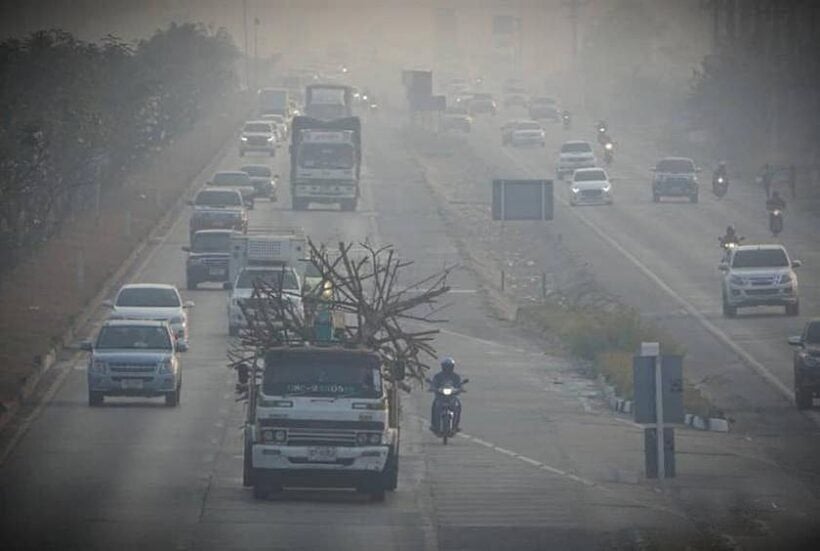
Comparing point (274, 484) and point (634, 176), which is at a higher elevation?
point (634, 176)

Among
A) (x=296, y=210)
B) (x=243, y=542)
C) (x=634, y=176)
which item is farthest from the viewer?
(x=634, y=176)

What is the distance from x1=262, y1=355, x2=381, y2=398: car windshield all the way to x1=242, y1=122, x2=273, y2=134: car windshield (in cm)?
8112

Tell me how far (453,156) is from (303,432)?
8711 cm

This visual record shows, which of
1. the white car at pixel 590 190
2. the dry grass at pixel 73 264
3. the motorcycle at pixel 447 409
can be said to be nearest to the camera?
the motorcycle at pixel 447 409

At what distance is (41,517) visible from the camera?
24969 mm

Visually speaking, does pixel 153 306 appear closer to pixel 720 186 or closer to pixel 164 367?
pixel 164 367

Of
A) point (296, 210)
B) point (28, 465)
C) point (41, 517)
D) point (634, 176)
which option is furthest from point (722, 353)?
point (634, 176)

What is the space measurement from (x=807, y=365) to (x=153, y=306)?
15020 millimetres

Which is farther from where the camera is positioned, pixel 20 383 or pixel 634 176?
pixel 634 176

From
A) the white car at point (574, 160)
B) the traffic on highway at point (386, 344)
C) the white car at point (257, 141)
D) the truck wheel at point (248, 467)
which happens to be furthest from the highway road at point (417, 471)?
the white car at point (257, 141)

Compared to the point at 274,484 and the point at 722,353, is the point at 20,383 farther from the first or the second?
the point at 722,353

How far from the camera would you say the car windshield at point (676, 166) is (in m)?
85.1

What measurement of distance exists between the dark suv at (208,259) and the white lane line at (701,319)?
1181 cm

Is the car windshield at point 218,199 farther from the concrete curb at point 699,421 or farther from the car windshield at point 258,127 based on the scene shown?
the car windshield at point 258,127
